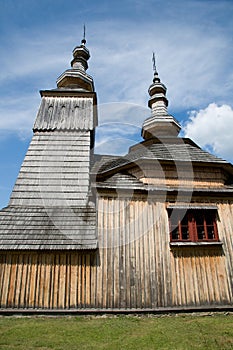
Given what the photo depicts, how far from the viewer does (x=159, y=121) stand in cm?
1587

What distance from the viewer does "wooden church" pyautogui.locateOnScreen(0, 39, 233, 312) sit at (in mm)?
8125

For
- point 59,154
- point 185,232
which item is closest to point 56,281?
point 185,232

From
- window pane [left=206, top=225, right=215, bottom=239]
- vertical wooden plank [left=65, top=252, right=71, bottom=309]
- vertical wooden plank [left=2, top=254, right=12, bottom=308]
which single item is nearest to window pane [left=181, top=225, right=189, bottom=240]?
window pane [left=206, top=225, right=215, bottom=239]

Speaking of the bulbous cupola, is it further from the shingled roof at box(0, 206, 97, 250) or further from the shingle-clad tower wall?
the shingled roof at box(0, 206, 97, 250)

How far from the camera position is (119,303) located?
807cm

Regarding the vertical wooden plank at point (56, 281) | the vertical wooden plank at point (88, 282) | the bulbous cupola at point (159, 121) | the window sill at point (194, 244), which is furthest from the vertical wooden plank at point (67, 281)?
the bulbous cupola at point (159, 121)

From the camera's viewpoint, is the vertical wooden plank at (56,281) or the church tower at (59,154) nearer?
the vertical wooden plank at (56,281)

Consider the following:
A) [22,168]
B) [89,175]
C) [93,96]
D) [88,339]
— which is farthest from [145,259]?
[93,96]

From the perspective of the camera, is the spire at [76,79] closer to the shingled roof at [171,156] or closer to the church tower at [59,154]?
the church tower at [59,154]

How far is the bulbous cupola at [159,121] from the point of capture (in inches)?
623

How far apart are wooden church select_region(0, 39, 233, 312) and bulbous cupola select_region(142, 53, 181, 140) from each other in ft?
13.9

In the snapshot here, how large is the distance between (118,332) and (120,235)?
10.6 ft

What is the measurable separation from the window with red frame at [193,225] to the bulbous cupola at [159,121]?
718 cm

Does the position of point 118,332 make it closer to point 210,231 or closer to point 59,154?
point 210,231
